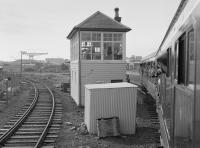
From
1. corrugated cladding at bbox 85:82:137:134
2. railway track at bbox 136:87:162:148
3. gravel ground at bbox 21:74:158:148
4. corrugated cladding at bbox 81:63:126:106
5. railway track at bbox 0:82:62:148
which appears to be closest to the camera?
gravel ground at bbox 21:74:158:148

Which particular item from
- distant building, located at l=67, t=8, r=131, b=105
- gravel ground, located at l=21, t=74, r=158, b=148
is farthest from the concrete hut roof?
gravel ground, located at l=21, t=74, r=158, b=148

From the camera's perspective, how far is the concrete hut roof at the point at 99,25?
19156 millimetres

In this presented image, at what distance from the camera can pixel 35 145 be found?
9.92 metres

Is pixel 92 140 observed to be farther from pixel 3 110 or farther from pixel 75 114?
pixel 3 110

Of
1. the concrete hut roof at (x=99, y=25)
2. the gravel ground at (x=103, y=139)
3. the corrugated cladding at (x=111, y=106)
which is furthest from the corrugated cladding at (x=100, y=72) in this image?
the corrugated cladding at (x=111, y=106)

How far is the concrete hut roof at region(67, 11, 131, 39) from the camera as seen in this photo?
19.2m

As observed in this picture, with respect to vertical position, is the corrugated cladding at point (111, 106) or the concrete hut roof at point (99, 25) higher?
the concrete hut roof at point (99, 25)

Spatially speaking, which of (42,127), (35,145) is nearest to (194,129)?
(35,145)

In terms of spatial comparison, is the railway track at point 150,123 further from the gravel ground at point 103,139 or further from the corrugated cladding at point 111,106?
the corrugated cladding at point 111,106

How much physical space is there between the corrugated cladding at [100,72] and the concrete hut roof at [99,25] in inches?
83.0

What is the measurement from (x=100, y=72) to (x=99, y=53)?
116 cm

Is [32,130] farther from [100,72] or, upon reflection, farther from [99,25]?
[99,25]

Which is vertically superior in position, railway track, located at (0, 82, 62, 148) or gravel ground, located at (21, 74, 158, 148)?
railway track, located at (0, 82, 62, 148)

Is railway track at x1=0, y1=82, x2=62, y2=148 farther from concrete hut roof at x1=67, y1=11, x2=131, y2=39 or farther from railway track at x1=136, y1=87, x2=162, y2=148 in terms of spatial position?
concrete hut roof at x1=67, y1=11, x2=131, y2=39
